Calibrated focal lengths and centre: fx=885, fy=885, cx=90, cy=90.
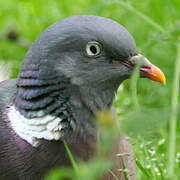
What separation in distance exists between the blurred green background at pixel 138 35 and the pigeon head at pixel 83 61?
0.32m

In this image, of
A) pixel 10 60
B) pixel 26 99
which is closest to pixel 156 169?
pixel 26 99

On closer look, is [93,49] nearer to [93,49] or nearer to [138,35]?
[93,49]

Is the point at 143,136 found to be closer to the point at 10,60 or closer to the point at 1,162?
the point at 1,162

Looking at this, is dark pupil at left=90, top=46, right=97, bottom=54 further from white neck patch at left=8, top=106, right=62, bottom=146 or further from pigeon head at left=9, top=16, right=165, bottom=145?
white neck patch at left=8, top=106, right=62, bottom=146

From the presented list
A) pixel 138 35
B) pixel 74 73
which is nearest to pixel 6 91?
pixel 74 73

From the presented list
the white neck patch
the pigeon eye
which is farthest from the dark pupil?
the white neck patch

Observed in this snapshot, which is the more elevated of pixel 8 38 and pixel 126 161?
pixel 8 38

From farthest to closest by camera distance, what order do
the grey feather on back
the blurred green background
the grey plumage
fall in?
the blurred green background
the grey feather on back
the grey plumage

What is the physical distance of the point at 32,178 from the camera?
4230 mm

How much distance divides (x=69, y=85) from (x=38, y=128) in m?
0.26

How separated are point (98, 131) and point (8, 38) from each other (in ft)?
9.21

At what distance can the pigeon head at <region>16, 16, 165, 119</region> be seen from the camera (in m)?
4.26

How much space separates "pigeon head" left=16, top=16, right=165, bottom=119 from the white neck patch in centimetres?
7

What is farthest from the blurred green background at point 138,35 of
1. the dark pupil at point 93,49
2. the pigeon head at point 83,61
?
the dark pupil at point 93,49
